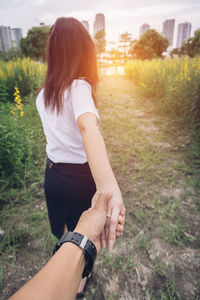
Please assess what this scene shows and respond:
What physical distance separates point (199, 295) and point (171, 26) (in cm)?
21775

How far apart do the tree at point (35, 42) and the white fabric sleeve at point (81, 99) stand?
39980 millimetres

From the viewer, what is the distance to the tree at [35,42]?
35781 mm

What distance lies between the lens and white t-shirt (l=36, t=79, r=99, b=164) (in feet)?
3.37

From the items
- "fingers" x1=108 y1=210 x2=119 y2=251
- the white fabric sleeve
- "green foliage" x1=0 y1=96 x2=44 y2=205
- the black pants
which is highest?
the white fabric sleeve

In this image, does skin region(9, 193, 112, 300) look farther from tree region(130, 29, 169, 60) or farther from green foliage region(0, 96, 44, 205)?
tree region(130, 29, 169, 60)

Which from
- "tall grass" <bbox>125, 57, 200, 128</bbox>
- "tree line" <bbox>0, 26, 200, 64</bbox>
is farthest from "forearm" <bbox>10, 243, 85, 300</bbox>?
"tree line" <bbox>0, 26, 200, 64</bbox>

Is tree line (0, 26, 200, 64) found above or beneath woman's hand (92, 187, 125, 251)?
above

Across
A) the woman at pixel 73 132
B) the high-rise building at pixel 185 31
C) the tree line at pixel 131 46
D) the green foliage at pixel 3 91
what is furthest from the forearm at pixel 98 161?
the tree line at pixel 131 46

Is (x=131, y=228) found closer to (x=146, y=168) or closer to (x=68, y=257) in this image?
(x=146, y=168)

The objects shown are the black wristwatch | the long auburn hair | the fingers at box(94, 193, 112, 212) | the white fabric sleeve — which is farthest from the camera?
the long auburn hair

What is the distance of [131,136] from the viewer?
4977mm

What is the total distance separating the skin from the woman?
0.69 feet

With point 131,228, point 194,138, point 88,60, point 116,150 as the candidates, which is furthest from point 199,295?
point 194,138

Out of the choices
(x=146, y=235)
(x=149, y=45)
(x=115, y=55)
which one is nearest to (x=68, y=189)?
(x=146, y=235)
